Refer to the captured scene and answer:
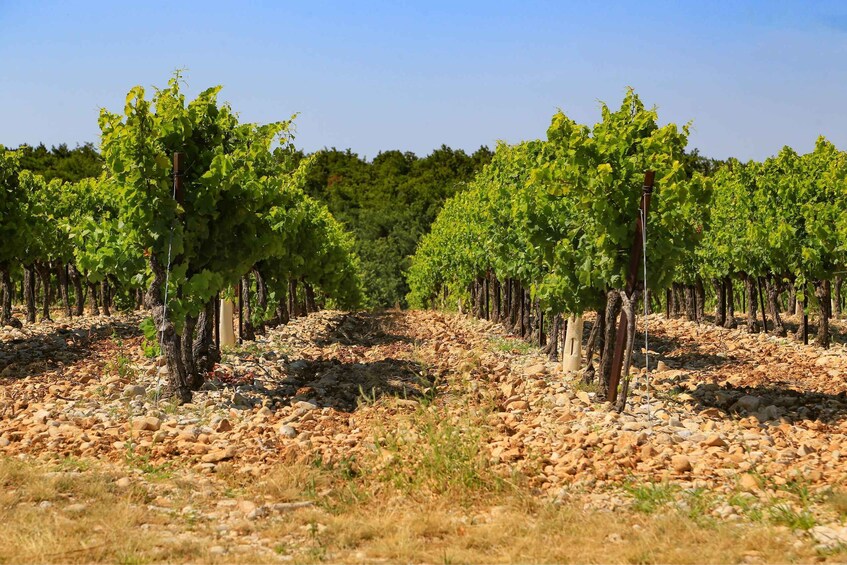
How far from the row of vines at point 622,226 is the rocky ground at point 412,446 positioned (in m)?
1.93

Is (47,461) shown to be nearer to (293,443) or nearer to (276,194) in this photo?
(293,443)

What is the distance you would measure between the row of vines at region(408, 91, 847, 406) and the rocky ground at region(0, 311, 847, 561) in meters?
1.93

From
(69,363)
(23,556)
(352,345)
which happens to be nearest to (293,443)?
(23,556)

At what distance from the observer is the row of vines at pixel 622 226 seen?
1241 cm

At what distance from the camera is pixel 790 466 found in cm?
875

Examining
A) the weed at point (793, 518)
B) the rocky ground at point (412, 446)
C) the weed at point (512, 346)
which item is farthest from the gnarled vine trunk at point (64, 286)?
the weed at point (793, 518)

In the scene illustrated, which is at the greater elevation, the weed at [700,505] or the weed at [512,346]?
the weed at [512,346]

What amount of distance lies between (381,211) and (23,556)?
265 ft

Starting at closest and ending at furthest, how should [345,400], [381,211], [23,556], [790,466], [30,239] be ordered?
[23,556]
[790,466]
[345,400]
[30,239]
[381,211]

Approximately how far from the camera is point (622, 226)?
40.7 feet

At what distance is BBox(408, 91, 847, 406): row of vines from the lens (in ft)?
40.7

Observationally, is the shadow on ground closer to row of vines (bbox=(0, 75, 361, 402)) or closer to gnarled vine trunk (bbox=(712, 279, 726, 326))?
row of vines (bbox=(0, 75, 361, 402))

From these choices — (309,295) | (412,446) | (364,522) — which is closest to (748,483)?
(412,446)

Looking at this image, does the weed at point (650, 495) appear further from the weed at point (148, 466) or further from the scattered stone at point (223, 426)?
the scattered stone at point (223, 426)
